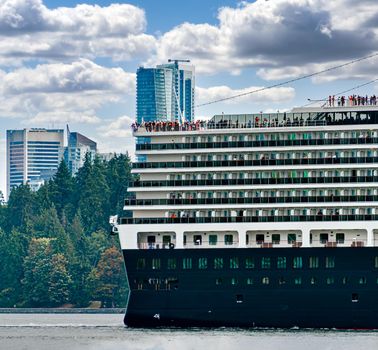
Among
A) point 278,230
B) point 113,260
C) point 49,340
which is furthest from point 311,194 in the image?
point 113,260

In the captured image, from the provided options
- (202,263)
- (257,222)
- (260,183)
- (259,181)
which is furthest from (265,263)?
(259,181)

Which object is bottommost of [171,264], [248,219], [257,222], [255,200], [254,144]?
[171,264]

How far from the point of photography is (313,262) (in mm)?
106500

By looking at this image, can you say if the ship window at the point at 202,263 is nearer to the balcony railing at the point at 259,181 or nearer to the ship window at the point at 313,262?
the balcony railing at the point at 259,181

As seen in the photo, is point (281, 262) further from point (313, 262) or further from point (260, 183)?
point (260, 183)

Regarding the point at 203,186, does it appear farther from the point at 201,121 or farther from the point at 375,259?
the point at 375,259

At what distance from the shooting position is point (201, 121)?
11238 centimetres

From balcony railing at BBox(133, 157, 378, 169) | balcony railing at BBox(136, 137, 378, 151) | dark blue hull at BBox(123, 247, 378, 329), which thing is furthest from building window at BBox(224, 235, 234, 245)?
balcony railing at BBox(136, 137, 378, 151)

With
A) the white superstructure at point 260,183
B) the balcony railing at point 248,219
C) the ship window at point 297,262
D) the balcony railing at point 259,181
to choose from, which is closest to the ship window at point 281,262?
the ship window at point 297,262

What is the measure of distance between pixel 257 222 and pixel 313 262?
16.2 feet

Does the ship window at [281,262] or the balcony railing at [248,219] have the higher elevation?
the balcony railing at [248,219]

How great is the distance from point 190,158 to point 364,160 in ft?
38.7

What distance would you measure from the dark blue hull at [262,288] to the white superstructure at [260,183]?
4.68 ft

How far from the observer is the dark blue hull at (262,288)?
10588cm
